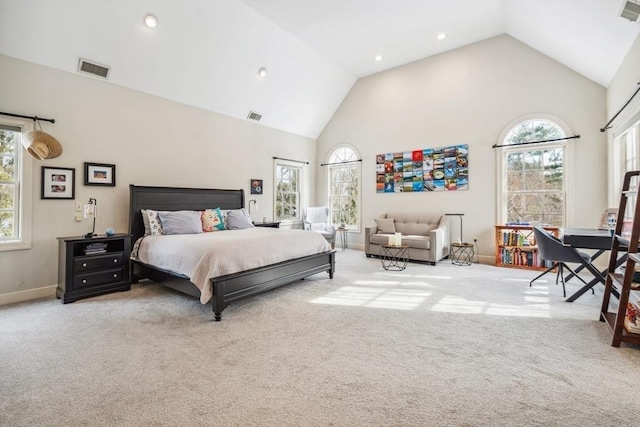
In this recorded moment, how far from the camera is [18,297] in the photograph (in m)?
3.52

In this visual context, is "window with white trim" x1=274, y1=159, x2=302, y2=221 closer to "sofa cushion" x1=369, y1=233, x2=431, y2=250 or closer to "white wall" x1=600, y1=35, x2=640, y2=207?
"sofa cushion" x1=369, y1=233, x2=431, y2=250

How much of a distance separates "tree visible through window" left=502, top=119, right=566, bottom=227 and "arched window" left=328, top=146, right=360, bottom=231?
3.10 m

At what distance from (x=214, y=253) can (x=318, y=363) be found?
1.52m

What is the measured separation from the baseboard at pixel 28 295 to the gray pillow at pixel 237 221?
2328 mm

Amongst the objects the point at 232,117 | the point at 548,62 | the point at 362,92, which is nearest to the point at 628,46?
the point at 548,62

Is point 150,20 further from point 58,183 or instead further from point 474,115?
point 474,115

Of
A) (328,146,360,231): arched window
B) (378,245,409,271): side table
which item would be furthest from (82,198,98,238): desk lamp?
(328,146,360,231): arched window

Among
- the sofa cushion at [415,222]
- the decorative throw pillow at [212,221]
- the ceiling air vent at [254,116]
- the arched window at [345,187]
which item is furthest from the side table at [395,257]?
the ceiling air vent at [254,116]

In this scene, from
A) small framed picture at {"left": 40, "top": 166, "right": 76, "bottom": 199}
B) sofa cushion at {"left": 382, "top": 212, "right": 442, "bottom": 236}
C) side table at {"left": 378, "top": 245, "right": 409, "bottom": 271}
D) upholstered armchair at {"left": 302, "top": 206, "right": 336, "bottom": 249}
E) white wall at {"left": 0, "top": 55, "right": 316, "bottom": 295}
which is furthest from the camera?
upholstered armchair at {"left": 302, "top": 206, "right": 336, "bottom": 249}

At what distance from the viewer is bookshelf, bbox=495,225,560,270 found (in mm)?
5020

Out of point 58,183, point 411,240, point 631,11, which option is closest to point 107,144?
point 58,183

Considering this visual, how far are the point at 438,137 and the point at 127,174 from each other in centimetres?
561

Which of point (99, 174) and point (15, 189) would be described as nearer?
point (15, 189)

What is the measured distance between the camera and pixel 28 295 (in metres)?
3.59
